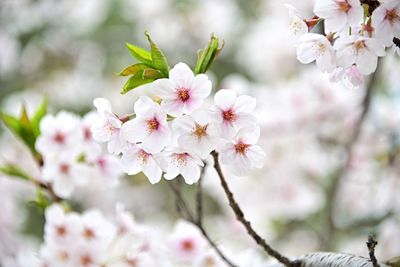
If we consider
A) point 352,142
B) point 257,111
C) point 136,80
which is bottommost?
point 136,80

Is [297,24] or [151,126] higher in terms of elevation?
[297,24]

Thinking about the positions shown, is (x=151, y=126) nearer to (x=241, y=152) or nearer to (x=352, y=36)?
(x=241, y=152)

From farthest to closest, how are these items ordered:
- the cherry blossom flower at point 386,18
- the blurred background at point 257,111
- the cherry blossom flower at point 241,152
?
the blurred background at point 257,111, the cherry blossom flower at point 241,152, the cherry blossom flower at point 386,18

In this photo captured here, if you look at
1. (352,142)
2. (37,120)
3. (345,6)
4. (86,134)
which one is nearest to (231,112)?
(345,6)

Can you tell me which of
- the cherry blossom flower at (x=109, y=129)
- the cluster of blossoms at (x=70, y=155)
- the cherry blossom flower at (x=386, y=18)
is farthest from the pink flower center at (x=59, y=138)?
the cherry blossom flower at (x=386, y=18)

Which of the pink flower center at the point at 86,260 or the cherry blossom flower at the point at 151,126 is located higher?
the cherry blossom flower at the point at 151,126

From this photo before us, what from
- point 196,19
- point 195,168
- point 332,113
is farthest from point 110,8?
point 195,168

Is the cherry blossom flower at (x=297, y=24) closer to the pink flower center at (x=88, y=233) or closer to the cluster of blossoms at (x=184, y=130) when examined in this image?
the cluster of blossoms at (x=184, y=130)
